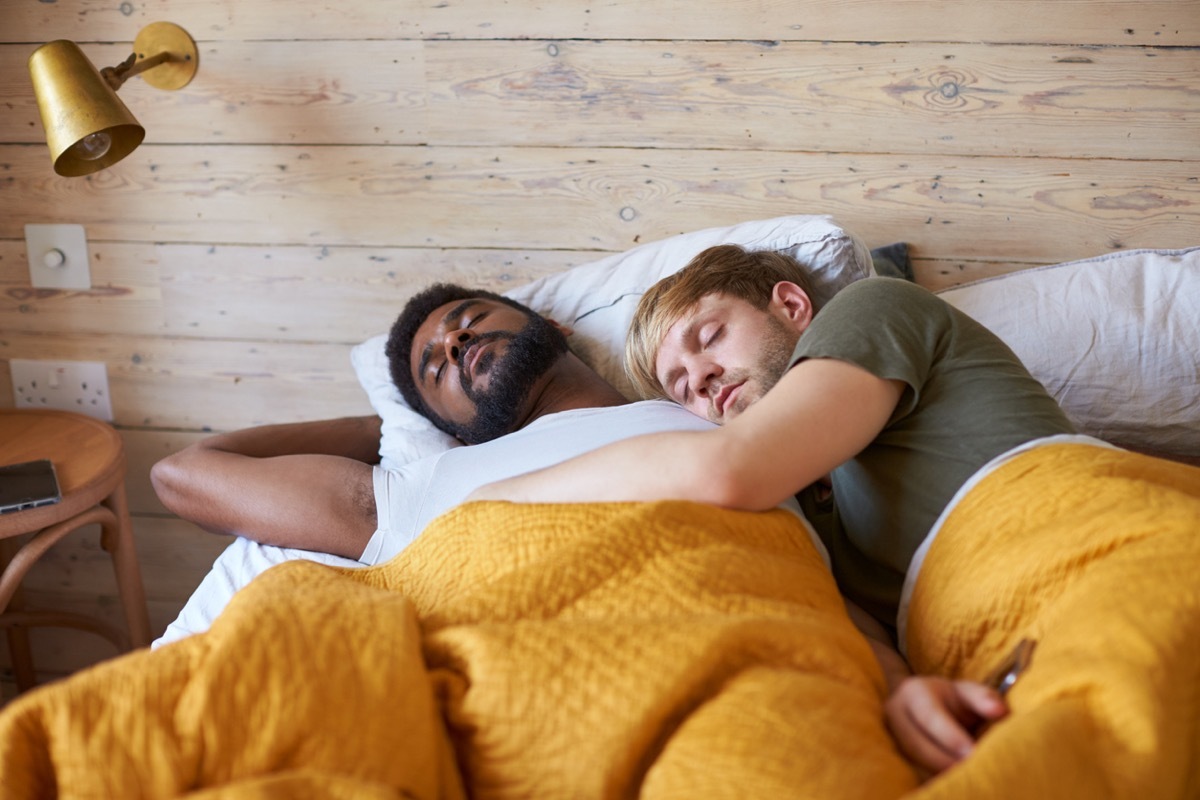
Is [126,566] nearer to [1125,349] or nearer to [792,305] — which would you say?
[792,305]

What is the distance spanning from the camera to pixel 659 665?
2.39 ft

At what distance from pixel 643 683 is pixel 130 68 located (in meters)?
1.39

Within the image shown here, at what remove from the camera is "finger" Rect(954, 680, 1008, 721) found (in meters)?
0.75

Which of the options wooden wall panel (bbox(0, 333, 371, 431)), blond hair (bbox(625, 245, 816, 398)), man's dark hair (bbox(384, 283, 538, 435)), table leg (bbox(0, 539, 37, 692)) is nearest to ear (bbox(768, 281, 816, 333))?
blond hair (bbox(625, 245, 816, 398))

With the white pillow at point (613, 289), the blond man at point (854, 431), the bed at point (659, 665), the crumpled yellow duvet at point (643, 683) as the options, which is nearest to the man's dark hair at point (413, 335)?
the white pillow at point (613, 289)

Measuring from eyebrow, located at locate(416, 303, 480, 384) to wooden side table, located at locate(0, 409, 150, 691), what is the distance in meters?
0.52

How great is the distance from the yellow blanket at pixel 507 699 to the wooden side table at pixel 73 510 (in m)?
0.82

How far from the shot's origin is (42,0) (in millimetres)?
1735

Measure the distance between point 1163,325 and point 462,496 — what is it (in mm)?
991

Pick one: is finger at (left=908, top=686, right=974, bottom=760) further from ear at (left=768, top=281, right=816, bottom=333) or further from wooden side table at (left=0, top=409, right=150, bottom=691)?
wooden side table at (left=0, top=409, right=150, bottom=691)

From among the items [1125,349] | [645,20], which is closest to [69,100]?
Result: [645,20]

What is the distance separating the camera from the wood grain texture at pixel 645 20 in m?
1.50

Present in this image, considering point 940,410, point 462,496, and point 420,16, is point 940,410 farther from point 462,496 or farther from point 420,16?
point 420,16

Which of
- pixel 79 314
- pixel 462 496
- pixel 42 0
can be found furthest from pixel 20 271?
pixel 462 496
